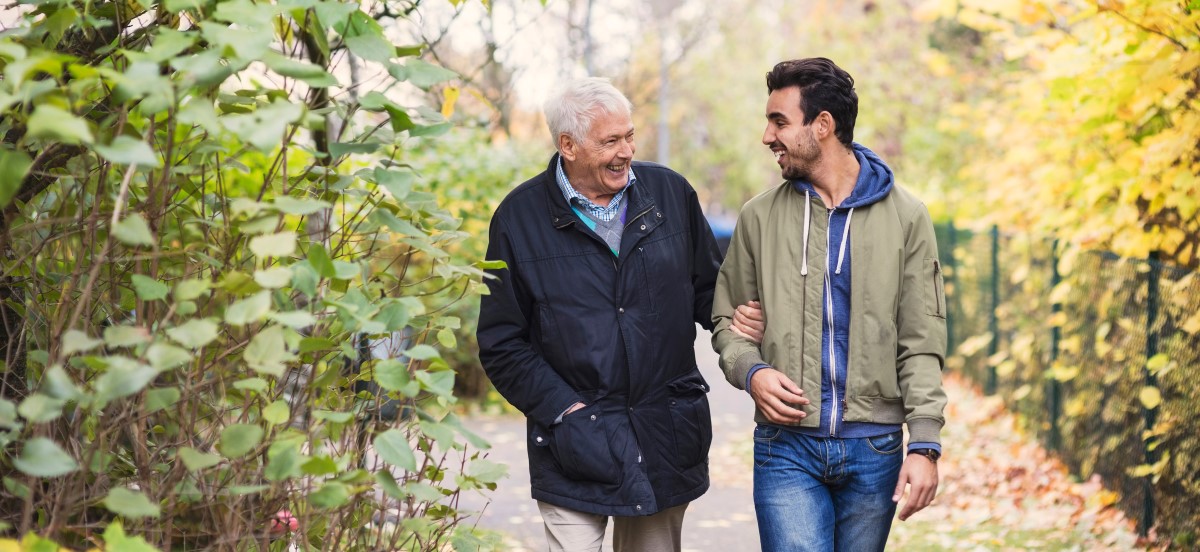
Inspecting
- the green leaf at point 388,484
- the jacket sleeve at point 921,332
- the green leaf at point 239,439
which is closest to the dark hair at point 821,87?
the jacket sleeve at point 921,332

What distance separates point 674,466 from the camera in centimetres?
373

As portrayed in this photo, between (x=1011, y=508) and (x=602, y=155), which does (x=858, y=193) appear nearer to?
(x=602, y=155)

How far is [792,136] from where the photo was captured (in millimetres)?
3459

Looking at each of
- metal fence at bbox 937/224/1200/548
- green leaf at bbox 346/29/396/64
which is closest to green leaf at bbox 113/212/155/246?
green leaf at bbox 346/29/396/64

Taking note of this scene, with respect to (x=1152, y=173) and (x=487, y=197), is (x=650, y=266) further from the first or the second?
(x=487, y=197)

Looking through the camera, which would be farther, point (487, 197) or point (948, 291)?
point (948, 291)

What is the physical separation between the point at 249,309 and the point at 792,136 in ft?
6.13

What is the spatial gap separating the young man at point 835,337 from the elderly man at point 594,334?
0.30 m

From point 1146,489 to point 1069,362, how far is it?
6.46 ft

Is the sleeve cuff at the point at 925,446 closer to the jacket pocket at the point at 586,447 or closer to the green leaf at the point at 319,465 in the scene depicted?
the jacket pocket at the point at 586,447

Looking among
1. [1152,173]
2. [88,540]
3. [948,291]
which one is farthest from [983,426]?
[88,540]

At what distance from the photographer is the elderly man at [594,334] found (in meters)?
3.64

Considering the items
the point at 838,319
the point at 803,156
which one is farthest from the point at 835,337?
the point at 803,156

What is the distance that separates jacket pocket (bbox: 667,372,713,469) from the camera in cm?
373
